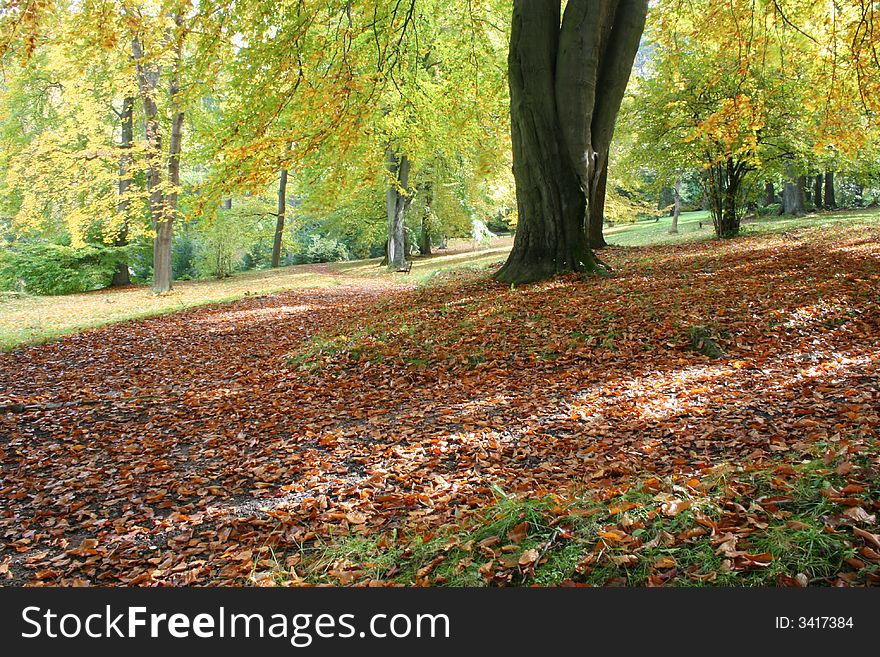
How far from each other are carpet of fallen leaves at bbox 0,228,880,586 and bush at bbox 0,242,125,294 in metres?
13.0

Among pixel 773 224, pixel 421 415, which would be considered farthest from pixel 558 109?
pixel 773 224

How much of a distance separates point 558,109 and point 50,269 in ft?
62.0

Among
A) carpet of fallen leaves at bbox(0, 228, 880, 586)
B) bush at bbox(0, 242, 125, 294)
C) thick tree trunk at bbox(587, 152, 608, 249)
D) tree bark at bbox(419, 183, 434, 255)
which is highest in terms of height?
tree bark at bbox(419, 183, 434, 255)

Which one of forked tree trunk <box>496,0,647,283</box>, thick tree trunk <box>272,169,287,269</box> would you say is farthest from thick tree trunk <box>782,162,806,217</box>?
thick tree trunk <box>272,169,287,269</box>

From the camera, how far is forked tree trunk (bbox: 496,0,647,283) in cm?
848

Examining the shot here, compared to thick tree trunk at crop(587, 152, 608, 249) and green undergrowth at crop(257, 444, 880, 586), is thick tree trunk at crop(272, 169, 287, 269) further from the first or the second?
green undergrowth at crop(257, 444, 880, 586)

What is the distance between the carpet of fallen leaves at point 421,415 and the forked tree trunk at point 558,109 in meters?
0.97

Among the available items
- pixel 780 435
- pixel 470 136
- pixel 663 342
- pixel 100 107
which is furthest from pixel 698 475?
pixel 100 107

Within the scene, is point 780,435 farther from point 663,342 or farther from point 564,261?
point 564,261

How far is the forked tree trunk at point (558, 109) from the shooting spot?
8484mm

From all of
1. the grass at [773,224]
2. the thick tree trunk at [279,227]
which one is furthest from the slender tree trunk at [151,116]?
the grass at [773,224]

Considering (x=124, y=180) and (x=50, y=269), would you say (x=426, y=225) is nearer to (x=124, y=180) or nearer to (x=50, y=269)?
(x=124, y=180)

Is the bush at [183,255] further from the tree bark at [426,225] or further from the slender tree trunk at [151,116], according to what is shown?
the tree bark at [426,225]

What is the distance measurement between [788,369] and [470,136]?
1058 centimetres
